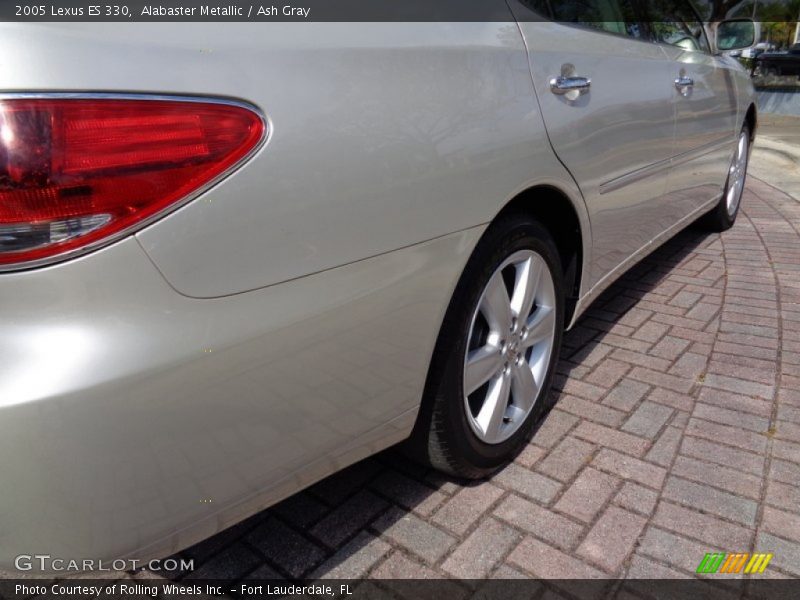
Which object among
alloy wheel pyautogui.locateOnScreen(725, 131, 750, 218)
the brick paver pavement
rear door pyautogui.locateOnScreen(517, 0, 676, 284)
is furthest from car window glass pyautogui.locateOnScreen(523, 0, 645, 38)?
alloy wheel pyautogui.locateOnScreen(725, 131, 750, 218)

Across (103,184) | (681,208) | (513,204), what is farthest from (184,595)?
(681,208)

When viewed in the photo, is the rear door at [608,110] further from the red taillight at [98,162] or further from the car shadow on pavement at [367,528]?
the red taillight at [98,162]

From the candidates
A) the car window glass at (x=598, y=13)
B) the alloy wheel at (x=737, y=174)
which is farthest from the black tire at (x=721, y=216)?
the car window glass at (x=598, y=13)

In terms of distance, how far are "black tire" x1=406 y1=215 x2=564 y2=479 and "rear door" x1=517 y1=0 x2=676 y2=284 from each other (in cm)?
31

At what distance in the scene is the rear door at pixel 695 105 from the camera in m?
3.13

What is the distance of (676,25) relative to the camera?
140 inches

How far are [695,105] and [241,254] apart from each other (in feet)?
9.63

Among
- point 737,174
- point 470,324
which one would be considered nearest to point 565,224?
point 470,324

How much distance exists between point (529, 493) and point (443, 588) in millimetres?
488

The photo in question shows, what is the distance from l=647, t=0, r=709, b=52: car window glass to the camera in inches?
126

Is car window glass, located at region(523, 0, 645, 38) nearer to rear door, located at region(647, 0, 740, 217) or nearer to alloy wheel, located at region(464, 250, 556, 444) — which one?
rear door, located at region(647, 0, 740, 217)

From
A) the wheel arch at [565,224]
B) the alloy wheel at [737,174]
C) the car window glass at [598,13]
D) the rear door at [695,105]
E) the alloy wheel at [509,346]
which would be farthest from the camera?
the alloy wheel at [737,174]

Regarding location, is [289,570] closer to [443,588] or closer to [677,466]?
[443,588]

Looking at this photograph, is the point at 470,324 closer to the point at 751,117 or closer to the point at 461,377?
the point at 461,377
